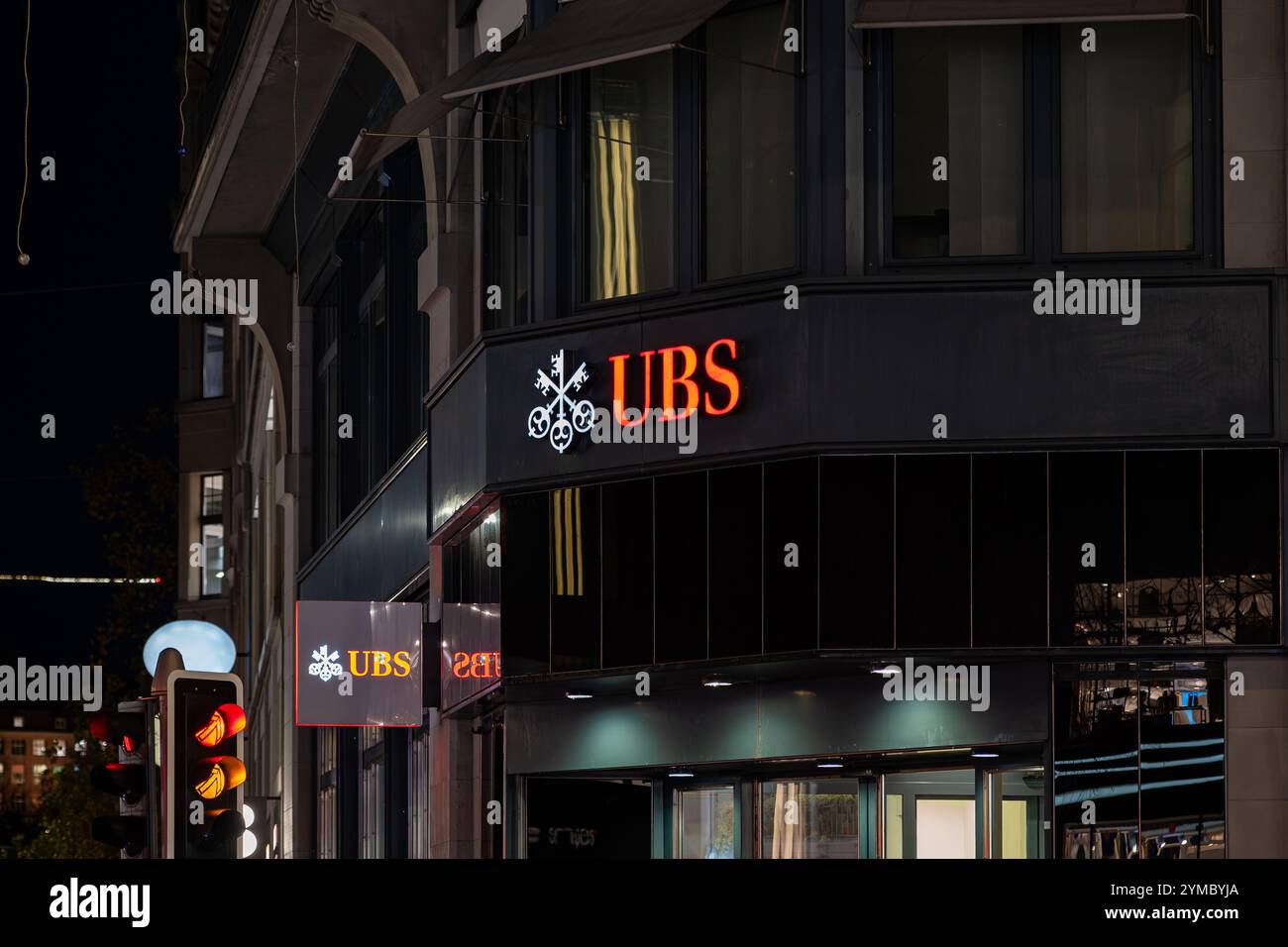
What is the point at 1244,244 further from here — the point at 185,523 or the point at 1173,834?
the point at 185,523

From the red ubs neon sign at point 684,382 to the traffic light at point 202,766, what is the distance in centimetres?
534

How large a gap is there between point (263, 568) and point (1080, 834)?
25282mm

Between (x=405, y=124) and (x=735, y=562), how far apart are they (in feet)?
15.2

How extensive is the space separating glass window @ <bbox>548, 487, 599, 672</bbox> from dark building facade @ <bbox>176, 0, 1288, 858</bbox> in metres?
0.03

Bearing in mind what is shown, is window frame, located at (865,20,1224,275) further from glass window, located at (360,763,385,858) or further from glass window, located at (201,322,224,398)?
glass window, located at (201,322,224,398)

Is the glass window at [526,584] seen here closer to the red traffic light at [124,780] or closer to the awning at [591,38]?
the awning at [591,38]

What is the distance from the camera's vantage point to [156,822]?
41.4 ft

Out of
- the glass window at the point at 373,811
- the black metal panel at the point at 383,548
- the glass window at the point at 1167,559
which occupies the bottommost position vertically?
the glass window at the point at 373,811

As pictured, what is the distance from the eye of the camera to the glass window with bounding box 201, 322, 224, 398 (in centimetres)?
4906

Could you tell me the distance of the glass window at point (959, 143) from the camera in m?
16.1

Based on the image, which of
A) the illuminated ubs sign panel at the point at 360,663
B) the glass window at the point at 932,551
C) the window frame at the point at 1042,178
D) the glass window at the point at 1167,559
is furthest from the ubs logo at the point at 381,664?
the glass window at the point at 1167,559

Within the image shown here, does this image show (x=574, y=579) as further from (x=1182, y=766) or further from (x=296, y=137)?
(x=296, y=137)

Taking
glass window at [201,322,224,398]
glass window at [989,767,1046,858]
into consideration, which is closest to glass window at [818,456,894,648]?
glass window at [989,767,1046,858]
